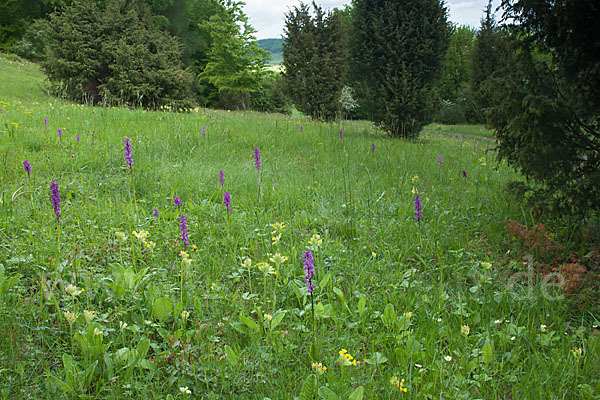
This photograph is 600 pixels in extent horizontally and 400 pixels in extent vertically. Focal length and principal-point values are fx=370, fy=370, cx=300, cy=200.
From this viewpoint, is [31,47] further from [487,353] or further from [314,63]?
[487,353]

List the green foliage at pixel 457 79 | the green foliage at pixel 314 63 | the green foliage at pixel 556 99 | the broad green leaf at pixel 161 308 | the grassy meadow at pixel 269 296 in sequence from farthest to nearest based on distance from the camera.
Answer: the green foliage at pixel 457 79 → the green foliage at pixel 314 63 → the green foliage at pixel 556 99 → the broad green leaf at pixel 161 308 → the grassy meadow at pixel 269 296

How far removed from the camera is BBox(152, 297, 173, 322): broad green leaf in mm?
1954

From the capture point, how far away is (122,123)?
Answer: 6512 millimetres

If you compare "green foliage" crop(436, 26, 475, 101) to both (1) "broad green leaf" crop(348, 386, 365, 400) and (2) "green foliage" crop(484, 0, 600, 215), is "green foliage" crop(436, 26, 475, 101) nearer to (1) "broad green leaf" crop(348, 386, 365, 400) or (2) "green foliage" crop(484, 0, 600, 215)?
(2) "green foliage" crop(484, 0, 600, 215)

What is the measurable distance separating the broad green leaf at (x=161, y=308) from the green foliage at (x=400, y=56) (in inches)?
356

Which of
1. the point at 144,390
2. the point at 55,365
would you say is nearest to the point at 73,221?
the point at 55,365

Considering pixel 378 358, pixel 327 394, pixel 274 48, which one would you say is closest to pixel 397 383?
pixel 378 358

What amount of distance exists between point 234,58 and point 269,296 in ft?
108

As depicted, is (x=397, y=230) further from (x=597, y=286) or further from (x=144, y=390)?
(x=144, y=390)

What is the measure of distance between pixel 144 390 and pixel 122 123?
19.5ft

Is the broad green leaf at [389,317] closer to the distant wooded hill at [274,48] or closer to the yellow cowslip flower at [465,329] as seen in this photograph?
the yellow cowslip flower at [465,329]

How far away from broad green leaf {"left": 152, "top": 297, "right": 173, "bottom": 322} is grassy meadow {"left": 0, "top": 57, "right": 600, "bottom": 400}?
16 millimetres

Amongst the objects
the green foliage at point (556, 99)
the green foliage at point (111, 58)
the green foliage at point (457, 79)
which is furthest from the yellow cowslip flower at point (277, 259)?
the green foliage at point (457, 79)

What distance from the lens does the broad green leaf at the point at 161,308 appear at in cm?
195
